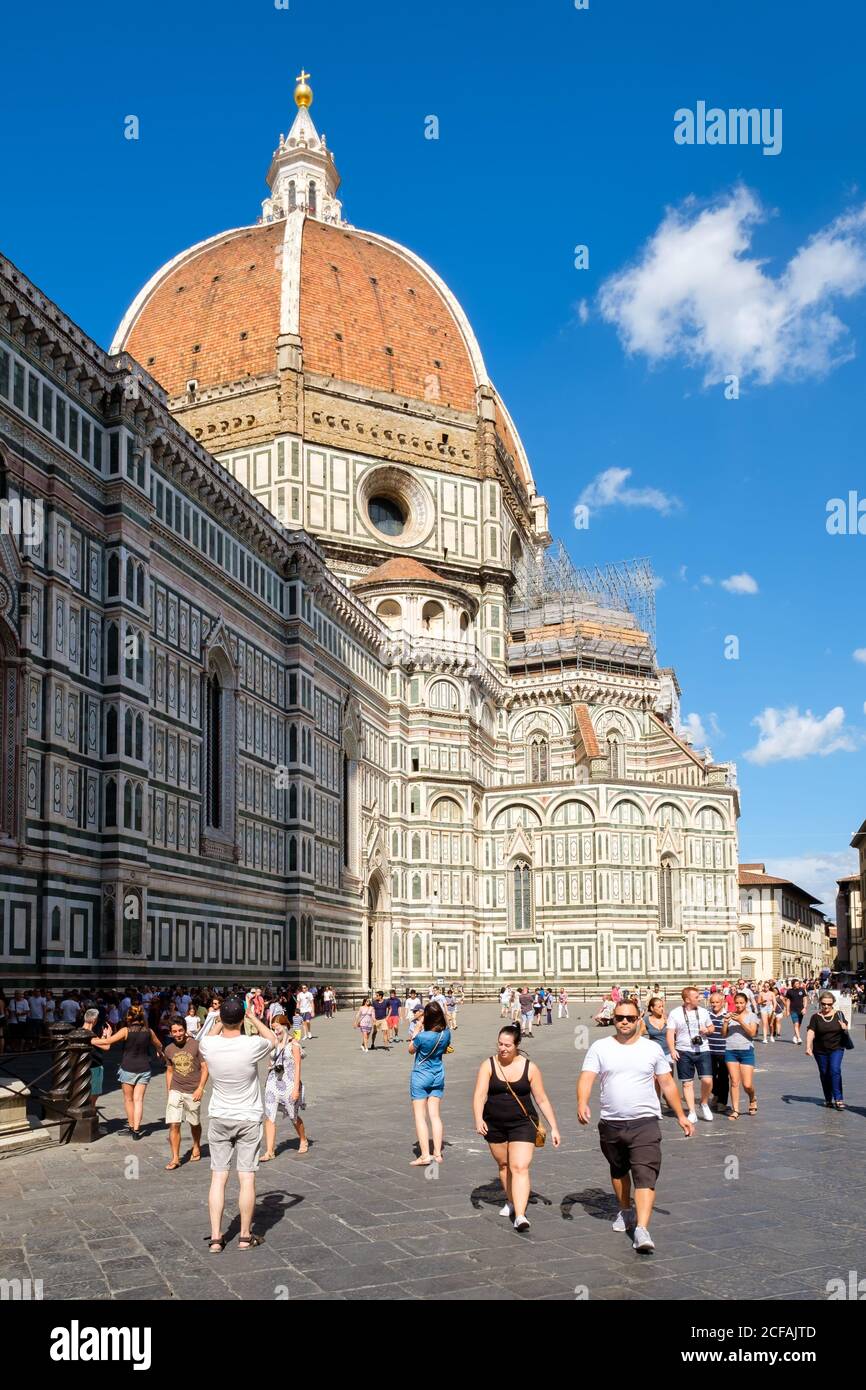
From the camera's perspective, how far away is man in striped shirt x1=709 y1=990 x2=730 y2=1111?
53.0ft

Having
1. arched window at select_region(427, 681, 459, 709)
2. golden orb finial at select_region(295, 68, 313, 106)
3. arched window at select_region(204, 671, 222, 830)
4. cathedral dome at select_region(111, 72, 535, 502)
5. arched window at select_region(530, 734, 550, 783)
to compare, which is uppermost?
golden orb finial at select_region(295, 68, 313, 106)

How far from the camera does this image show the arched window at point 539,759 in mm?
67250

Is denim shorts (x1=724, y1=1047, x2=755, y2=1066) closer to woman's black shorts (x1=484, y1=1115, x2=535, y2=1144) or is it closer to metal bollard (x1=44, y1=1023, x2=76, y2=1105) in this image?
woman's black shorts (x1=484, y1=1115, x2=535, y2=1144)

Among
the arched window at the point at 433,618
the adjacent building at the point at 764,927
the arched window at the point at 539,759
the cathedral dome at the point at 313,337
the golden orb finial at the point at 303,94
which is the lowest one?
the adjacent building at the point at 764,927

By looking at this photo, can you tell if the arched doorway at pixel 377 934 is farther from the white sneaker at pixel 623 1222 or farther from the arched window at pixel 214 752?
the white sneaker at pixel 623 1222

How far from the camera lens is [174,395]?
66.9 metres

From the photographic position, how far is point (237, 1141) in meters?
8.91

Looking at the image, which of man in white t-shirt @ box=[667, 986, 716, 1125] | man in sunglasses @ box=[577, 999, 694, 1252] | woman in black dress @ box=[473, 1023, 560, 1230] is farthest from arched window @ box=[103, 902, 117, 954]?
man in sunglasses @ box=[577, 999, 694, 1252]

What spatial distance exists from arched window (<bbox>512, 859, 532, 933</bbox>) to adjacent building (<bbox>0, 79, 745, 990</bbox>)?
0.48ft

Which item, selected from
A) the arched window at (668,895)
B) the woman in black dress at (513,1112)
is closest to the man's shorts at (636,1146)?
the woman in black dress at (513,1112)

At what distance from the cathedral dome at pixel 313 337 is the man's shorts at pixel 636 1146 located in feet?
184

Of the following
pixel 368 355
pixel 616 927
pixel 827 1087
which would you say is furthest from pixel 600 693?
pixel 827 1087

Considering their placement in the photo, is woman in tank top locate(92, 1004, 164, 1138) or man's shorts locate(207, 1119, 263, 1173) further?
woman in tank top locate(92, 1004, 164, 1138)

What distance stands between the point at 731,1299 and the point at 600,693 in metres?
61.3
